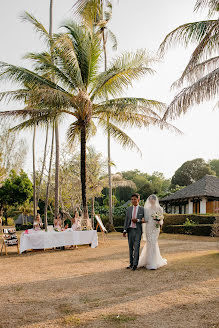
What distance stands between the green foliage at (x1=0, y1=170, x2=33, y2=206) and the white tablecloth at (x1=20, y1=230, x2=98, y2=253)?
2184 centimetres

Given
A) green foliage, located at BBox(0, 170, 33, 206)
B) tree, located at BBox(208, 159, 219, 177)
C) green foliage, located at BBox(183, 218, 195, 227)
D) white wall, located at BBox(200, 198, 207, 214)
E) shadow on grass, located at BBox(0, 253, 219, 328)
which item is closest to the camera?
shadow on grass, located at BBox(0, 253, 219, 328)

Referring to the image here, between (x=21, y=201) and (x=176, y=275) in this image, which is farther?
(x=21, y=201)

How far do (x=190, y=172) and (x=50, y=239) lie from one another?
53.7 metres

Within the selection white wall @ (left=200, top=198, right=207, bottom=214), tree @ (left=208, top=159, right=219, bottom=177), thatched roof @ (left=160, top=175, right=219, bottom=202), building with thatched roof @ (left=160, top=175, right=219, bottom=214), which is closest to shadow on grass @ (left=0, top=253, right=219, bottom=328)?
building with thatched roof @ (left=160, top=175, right=219, bottom=214)

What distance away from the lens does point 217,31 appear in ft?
33.8

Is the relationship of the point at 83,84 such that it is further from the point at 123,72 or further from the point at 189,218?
the point at 189,218

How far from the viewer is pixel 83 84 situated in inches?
634

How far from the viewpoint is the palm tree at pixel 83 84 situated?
15411 mm

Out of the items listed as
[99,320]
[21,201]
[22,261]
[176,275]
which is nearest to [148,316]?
[99,320]

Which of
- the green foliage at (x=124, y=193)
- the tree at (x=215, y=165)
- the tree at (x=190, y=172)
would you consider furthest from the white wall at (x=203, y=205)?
the tree at (x=215, y=165)

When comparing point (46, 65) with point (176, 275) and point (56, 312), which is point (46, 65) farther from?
point (56, 312)

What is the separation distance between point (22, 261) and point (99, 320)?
6.91 m

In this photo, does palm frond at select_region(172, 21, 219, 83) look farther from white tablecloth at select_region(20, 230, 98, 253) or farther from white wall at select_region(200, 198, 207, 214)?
white wall at select_region(200, 198, 207, 214)

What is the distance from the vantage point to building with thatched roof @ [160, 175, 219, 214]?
30188 mm
